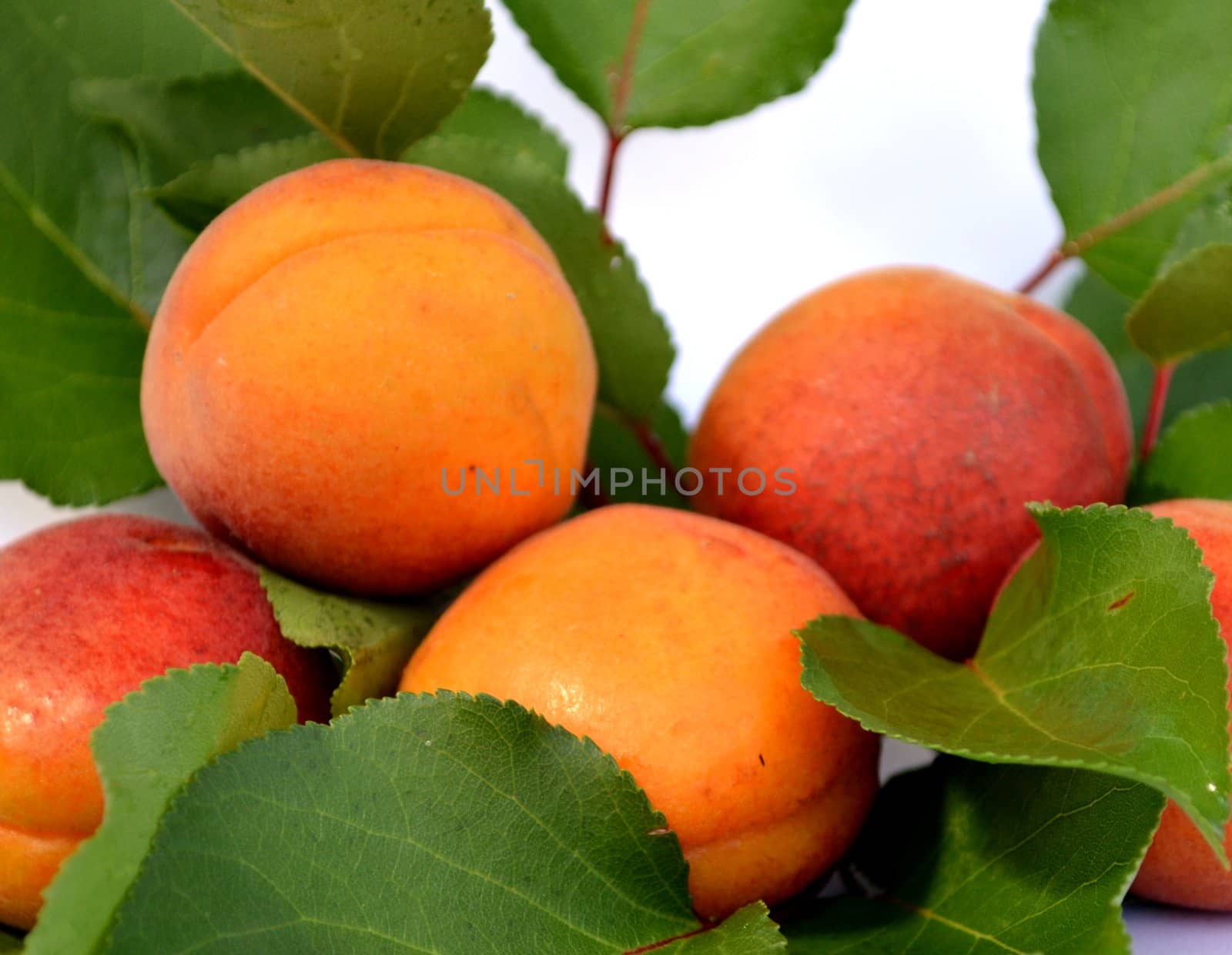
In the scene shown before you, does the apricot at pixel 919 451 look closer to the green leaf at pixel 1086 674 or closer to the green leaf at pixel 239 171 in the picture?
the green leaf at pixel 1086 674

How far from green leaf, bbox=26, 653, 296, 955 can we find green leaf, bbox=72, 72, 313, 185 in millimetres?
267

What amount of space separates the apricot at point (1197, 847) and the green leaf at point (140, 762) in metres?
0.32

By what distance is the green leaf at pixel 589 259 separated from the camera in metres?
0.56

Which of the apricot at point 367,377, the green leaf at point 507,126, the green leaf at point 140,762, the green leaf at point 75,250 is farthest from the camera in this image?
the green leaf at point 507,126

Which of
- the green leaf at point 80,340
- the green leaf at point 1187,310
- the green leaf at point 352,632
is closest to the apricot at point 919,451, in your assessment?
the green leaf at point 1187,310

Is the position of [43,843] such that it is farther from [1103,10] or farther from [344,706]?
[1103,10]

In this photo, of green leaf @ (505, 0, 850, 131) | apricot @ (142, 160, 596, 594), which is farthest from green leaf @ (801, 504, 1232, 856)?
green leaf @ (505, 0, 850, 131)

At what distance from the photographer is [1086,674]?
41 cm

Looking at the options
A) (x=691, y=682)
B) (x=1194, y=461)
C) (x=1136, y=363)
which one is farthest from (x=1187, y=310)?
(x=691, y=682)

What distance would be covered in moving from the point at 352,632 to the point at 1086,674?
27 centimetres

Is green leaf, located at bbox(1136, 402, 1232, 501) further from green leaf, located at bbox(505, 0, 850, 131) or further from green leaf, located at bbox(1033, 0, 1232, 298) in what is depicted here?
green leaf, located at bbox(505, 0, 850, 131)

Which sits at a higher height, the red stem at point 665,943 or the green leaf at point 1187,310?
the green leaf at point 1187,310

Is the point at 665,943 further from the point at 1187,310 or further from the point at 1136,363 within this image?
the point at 1136,363

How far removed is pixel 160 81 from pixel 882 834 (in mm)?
455
